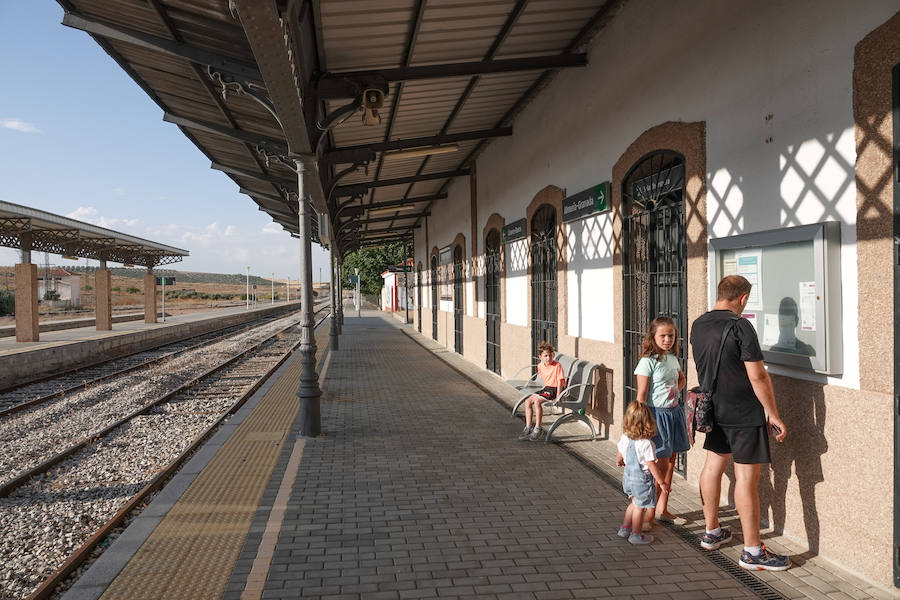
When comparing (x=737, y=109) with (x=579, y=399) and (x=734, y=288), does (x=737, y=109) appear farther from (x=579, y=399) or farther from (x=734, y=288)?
(x=579, y=399)

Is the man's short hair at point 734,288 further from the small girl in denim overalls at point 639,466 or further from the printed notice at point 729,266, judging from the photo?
the small girl in denim overalls at point 639,466

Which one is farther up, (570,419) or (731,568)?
(570,419)

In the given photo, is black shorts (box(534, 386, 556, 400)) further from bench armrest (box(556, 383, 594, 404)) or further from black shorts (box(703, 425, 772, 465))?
black shorts (box(703, 425, 772, 465))

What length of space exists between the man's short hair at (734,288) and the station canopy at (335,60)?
3.53 m

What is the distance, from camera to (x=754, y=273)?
15.6 feet

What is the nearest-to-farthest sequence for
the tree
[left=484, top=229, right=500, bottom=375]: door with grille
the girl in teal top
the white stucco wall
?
the white stucco wall
the girl in teal top
[left=484, top=229, right=500, bottom=375]: door with grille
the tree

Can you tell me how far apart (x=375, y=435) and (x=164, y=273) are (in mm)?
38796

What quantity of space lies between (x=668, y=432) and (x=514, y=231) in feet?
24.7

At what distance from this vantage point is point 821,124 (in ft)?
13.5

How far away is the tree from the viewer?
53.5 meters

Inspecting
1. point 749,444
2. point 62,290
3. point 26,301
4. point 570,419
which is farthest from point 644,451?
point 62,290

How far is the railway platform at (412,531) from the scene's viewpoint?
3.78 meters

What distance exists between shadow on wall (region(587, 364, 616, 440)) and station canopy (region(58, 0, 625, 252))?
405cm

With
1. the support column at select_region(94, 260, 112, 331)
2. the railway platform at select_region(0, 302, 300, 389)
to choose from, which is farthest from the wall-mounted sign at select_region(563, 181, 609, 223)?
the support column at select_region(94, 260, 112, 331)
